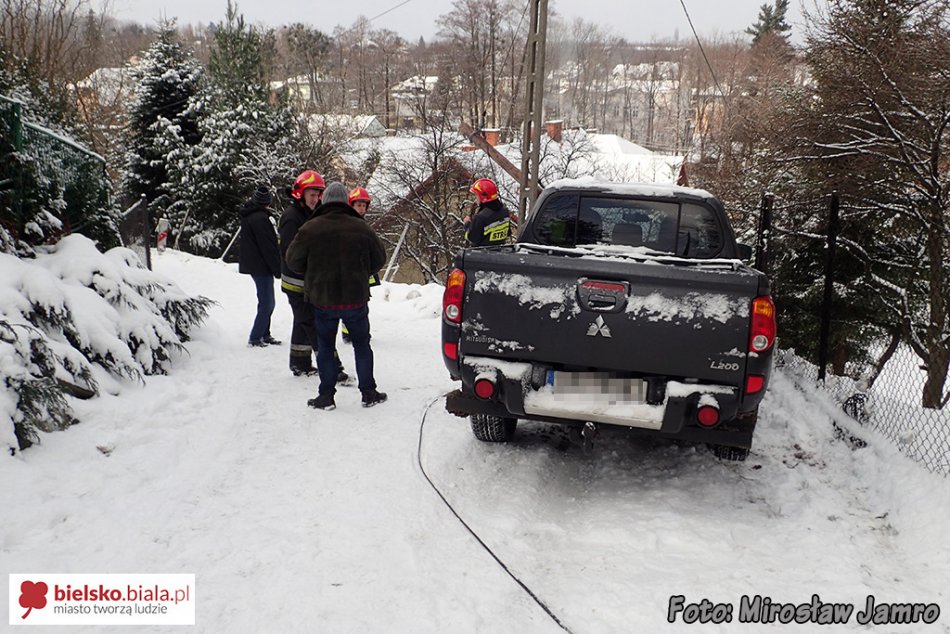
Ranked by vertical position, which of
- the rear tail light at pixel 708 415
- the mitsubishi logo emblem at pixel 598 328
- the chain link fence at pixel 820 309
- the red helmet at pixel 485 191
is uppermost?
the red helmet at pixel 485 191

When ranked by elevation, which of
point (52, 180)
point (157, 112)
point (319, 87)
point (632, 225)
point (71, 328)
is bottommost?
point (71, 328)

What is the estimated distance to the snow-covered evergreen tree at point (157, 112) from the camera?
88.3ft

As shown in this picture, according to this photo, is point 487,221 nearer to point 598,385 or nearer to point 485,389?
point 485,389

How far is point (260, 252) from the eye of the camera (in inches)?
272

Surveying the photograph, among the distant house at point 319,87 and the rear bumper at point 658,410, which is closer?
the rear bumper at point 658,410

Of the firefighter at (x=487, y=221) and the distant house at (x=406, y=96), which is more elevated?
the distant house at (x=406, y=96)

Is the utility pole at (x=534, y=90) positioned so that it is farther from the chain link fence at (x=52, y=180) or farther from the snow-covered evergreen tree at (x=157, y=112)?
the snow-covered evergreen tree at (x=157, y=112)

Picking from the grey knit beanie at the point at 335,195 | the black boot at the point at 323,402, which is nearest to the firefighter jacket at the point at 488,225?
the grey knit beanie at the point at 335,195

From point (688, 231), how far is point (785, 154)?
337 inches

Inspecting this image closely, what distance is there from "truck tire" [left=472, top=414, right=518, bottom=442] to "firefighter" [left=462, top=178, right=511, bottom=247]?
316 cm

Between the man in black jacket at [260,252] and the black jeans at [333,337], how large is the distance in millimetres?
2021

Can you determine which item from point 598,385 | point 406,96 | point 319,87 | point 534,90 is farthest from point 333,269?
point 319,87

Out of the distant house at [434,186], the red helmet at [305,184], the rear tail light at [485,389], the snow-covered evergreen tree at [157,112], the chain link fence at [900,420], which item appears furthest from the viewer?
the snow-covered evergreen tree at [157,112]

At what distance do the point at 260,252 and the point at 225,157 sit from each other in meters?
21.1
